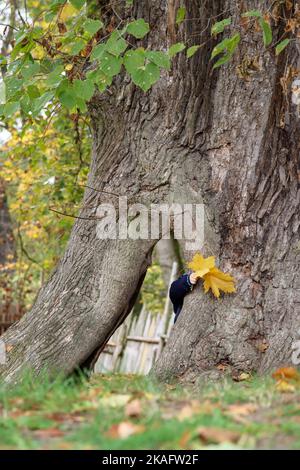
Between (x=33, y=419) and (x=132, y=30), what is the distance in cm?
290

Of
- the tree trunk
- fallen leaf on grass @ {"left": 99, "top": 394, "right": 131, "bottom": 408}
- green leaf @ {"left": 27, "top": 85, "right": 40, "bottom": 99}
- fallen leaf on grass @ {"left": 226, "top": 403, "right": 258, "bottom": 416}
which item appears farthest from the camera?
the tree trunk

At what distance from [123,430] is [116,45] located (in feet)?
9.40

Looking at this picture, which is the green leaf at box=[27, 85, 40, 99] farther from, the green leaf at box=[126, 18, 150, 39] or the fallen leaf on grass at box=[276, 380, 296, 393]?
the fallen leaf on grass at box=[276, 380, 296, 393]

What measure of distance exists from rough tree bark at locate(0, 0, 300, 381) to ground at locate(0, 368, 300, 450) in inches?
63.8

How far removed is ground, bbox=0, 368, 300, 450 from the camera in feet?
8.30

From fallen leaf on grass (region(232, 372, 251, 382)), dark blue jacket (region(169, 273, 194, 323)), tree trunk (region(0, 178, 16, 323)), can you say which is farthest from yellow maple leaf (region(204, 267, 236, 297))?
tree trunk (region(0, 178, 16, 323))

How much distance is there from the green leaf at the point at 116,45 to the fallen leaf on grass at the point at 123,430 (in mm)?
2760

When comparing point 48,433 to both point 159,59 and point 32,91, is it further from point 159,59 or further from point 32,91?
point 32,91

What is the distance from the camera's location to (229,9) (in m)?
5.46

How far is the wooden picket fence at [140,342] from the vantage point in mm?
10695

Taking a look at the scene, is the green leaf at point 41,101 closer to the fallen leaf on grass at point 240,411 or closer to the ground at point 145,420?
the ground at point 145,420

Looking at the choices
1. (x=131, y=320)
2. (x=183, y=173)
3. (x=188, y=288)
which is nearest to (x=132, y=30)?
(x=183, y=173)

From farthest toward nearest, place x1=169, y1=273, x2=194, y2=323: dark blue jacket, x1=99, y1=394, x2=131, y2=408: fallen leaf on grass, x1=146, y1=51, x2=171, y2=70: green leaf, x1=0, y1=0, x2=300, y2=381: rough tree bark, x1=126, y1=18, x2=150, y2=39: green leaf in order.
A: 1. x1=169, y1=273, x2=194, y2=323: dark blue jacket
2. x1=0, y1=0, x2=300, y2=381: rough tree bark
3. x1=126, y1=18, x2=150, y2=39: green leaf
4. x1=146, y1=51, x2=171, y2=70: green leaf
5. x1=99, y1=394, x2=131, y2=408: fallen leaf on grass
